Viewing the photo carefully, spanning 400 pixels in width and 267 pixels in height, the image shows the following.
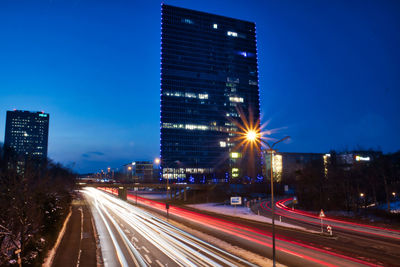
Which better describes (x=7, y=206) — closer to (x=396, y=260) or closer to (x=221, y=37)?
(x=396, y=260)

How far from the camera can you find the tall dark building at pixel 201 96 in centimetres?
17000

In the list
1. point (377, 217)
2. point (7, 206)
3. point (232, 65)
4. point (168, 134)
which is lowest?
point (377, 217)

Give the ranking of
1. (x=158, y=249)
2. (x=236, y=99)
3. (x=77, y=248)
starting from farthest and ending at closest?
(x=236, y=99), (x=77, y=248), (x=158, y=249)

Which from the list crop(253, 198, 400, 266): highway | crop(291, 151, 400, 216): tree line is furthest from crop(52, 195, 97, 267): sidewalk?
crop(291, 151, 400, 216): tree line

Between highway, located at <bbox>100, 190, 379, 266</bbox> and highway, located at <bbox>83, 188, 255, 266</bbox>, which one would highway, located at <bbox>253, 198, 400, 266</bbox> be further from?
highway, located at <bbox>83, 188, 255, 266</bbox>

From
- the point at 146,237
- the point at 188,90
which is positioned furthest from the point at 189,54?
the point at 146,237

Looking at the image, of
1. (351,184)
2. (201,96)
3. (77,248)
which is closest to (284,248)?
(77,248)

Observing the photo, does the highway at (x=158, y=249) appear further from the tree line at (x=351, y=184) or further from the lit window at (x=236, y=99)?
the lit window at (x=236, y=99)

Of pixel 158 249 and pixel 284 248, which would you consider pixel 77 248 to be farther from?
pixel 284 248

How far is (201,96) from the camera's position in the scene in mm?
180125

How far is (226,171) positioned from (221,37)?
92.3m

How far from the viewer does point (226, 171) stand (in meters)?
166

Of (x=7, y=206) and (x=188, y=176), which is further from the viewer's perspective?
(x=188, y=176)

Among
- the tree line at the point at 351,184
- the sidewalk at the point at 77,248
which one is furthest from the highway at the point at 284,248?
the tree line at the point at 351,184
